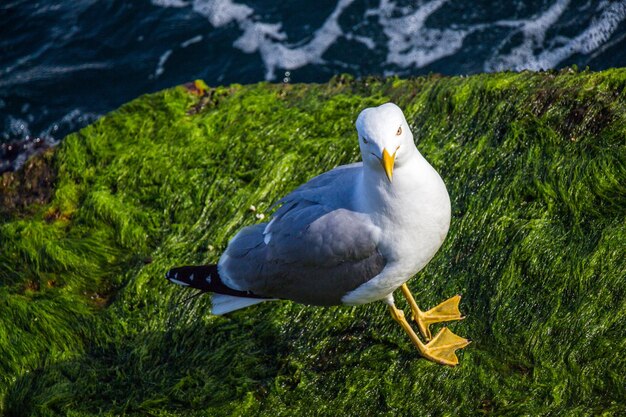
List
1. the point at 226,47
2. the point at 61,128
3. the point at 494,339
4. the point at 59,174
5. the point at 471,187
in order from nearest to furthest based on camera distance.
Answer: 1. the point at 494,339
2. the point at 471,187
3. the point at 59,174
4. the point at 61,128
5. the point at 226,47

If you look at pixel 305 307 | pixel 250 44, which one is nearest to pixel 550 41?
pixel 250 44

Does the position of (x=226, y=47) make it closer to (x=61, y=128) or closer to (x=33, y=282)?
(x=61, y=128)

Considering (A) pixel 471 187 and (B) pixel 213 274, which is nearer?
(B) pixel 213 274

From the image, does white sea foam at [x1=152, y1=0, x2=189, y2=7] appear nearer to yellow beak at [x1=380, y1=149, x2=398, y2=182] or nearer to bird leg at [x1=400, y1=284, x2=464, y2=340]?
bird leg at [x1=400, y1=284, x2=464, y2=340]

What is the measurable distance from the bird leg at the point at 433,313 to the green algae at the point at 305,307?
0.07m

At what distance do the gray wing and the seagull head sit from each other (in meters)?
0.44

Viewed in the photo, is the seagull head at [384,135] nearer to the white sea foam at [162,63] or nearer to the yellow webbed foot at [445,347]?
the yellow webbed foot at [445,347]

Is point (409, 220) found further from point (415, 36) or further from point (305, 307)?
point (415, 36)

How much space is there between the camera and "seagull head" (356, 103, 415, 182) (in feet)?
10.5

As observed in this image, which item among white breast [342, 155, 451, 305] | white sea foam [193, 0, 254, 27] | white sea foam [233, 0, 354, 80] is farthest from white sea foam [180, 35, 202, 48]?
white breast [342, 155, 451, 305]

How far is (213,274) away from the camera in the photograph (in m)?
4.12

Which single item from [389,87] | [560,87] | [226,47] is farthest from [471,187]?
A: [226,47]

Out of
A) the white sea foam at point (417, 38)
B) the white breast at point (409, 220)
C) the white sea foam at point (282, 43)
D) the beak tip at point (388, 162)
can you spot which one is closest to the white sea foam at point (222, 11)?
the white sea foam at point (282, 43)

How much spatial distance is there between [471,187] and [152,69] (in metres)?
4.84
